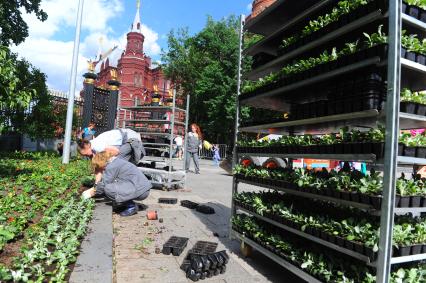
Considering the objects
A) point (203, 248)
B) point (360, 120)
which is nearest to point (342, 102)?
point (360, 120)

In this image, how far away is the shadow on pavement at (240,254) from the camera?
407cm

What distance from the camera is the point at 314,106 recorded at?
147 inches

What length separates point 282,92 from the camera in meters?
4.39

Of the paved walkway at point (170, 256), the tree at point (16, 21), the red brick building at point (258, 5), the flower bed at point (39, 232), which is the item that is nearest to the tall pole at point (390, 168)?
the paved walkway at point (170, 256)

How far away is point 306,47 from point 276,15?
1.18m

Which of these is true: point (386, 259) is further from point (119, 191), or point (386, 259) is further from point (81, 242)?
point (119, 191)

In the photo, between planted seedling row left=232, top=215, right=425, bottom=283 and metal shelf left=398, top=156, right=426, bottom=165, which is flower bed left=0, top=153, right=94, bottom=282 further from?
metal shelf left=398, top=156, right=426, bottom=165

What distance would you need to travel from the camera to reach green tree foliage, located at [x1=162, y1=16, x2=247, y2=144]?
35688 millimetres

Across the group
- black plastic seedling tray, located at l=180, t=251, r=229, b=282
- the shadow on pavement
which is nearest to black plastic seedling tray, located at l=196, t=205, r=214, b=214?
the shadow on pavement

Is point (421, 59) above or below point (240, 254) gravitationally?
above

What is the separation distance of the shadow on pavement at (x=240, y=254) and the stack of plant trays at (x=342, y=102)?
26 cm

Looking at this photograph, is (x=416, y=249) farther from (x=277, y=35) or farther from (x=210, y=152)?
(x=210, y=152)

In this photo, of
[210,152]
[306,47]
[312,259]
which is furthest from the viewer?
[210,152]

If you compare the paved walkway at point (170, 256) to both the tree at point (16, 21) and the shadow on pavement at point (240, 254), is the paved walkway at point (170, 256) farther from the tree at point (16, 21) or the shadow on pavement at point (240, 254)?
the tree at point (16, 21)
